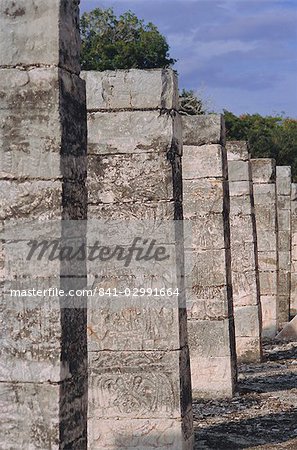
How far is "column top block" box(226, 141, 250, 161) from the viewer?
13836 millimetres

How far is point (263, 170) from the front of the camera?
16.7 m

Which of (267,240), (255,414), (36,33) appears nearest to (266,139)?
(267,240)

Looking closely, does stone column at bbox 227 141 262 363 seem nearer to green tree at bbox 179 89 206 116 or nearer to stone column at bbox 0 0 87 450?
stone column at bbox 0 0 87 450

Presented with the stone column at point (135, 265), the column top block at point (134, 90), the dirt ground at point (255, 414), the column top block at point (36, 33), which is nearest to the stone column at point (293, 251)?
the dirt ground at point (255, 414)

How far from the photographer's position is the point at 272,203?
16.8 metres

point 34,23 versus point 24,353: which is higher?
point 34,23

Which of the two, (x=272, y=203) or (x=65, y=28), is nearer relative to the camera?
(x=65, y=28)

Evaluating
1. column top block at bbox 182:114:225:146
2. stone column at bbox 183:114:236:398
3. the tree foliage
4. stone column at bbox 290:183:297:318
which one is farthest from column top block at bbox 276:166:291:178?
the tree foliage

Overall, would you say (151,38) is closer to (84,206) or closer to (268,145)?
(268,145)

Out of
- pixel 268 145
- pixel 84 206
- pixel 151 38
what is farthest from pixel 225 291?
pixel 268 145

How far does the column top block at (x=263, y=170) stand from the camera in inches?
656

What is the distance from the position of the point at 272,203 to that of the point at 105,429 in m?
9.31

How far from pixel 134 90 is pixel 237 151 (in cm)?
598

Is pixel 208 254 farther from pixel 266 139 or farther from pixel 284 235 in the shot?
pixel 266 139
